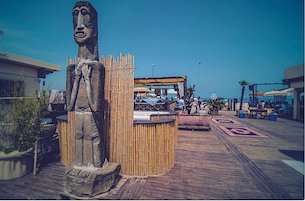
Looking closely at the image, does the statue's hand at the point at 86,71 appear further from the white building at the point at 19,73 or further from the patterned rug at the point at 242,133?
the patterned rug at the point at 242,133

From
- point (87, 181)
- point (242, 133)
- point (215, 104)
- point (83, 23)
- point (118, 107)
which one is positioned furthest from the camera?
point (215, 104)

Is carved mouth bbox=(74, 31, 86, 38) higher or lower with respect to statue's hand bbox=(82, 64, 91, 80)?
higher

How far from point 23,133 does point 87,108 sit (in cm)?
240

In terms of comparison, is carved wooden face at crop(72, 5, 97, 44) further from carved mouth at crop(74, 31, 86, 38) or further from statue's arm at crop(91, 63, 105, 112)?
statue's arm at crop(91, 63, 105, 112)

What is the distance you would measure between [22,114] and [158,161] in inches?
164

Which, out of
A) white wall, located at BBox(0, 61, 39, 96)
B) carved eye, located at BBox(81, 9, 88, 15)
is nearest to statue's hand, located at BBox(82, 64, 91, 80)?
carved eye, located at BBox(81, 9, 88, 15)

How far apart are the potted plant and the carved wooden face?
8.30ft

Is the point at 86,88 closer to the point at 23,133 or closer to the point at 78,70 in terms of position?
the point at 78,70

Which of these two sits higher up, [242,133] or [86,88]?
[86,88]

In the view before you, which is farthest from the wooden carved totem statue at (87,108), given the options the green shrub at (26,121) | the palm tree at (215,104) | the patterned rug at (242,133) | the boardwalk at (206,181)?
the palm tree at (215,104)

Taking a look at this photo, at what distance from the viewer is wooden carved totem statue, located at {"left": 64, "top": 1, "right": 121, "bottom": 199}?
354 cm

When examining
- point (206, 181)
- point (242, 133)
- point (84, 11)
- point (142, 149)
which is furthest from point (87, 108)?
point (242, 133)

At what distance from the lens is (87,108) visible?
146 inches

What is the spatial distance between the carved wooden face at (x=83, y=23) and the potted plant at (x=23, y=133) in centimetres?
253
